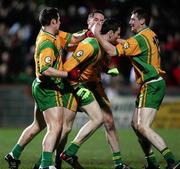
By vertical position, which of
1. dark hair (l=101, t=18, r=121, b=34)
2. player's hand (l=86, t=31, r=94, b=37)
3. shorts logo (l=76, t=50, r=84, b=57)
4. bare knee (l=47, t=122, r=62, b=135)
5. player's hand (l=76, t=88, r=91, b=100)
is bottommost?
bare knee (l=47, t=122, r=62, b=135)

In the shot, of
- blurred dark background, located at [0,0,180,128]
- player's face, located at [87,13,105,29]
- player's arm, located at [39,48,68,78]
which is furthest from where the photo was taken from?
blurred dark background, located at [0,0,180,128]

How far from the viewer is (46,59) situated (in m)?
10.1

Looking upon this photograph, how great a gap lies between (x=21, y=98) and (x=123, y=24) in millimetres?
3803

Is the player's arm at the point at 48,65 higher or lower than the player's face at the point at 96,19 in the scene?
lower

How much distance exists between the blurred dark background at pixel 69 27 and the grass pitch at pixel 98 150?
263 cm

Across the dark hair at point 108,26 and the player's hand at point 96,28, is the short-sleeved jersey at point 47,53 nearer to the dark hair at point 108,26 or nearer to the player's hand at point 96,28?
the player's hand at point 96,28

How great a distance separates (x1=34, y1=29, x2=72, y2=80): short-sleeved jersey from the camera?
10.1 metres

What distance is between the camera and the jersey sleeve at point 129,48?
424 inches

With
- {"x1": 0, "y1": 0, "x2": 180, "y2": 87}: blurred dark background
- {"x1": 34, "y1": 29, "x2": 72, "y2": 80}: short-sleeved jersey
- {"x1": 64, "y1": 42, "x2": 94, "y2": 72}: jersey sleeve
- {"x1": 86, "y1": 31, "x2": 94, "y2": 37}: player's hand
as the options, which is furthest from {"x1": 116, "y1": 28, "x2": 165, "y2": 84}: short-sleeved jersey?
{"x1": 0, "y1": 0, "x2": 180, "y2": 87}: blurred dark background

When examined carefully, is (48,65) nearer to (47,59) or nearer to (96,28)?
(47,59)

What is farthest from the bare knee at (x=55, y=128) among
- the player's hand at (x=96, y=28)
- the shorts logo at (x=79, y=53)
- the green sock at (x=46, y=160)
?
the player's hand at (x=96, y=28)

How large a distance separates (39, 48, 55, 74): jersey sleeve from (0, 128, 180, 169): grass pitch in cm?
202

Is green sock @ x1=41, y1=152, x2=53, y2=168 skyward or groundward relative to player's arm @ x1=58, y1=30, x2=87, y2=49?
groundward

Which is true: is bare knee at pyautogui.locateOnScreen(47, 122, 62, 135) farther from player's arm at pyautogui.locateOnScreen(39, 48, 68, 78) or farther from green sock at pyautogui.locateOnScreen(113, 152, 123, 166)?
green sock at pyautogui.locateOnScreen(113, 152, 123, 166)
